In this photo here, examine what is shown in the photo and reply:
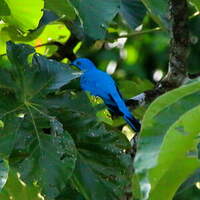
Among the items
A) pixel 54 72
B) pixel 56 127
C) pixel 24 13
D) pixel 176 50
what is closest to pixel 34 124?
pixel 56 127

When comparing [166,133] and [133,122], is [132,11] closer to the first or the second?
[133,122]

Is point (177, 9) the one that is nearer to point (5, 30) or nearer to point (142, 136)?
point (5, 30)

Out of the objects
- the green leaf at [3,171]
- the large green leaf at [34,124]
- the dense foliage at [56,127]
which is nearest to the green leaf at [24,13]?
the dense foliage at [56,127]

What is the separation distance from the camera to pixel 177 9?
230cm

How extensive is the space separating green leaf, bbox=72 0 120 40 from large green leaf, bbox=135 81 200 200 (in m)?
0.66

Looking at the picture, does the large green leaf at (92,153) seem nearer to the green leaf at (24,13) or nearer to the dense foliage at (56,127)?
the dense foliage at (56,127)

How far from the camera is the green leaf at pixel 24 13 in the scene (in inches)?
73.3

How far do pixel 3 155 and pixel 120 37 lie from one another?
1238mm

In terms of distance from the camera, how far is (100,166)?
201 cm

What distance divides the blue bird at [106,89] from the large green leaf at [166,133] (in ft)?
4.24

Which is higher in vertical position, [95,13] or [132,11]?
[95,13]

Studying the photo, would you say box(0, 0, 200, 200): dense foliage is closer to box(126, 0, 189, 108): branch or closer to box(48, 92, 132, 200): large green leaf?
box(48, 92, 132, 200): large green leaf

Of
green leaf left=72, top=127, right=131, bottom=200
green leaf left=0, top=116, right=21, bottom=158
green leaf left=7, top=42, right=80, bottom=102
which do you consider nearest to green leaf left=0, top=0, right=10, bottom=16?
green leaf left=7, top=42, right=80, bottom=102

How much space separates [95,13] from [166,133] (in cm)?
77
